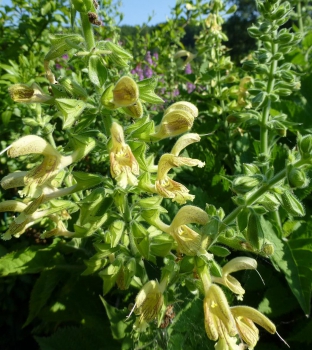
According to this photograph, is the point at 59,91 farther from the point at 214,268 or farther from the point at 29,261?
the point at 29,261

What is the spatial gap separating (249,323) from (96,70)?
3.07 ft

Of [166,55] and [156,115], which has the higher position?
[166,55]

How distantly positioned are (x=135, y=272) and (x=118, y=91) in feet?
2.07

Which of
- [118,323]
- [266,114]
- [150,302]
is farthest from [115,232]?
[266,114]

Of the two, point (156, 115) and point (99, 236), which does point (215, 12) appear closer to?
point (156, 115)

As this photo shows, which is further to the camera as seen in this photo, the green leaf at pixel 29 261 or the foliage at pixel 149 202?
the green leaf at pixel 29 261

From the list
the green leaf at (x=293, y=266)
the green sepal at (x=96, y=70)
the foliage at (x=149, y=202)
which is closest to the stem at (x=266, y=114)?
the foliage at (x=149, y=202)

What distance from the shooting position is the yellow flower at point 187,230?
1248mm

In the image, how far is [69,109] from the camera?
117cm

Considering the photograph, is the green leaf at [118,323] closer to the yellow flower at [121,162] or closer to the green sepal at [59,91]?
the yellow flower at [121,162]

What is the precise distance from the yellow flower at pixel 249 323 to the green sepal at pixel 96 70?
85cm

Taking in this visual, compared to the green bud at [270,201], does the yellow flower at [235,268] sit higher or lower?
lower

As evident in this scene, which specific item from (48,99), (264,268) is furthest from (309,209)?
(48,99)

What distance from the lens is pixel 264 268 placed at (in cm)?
203
